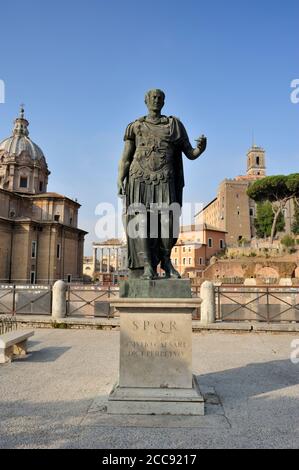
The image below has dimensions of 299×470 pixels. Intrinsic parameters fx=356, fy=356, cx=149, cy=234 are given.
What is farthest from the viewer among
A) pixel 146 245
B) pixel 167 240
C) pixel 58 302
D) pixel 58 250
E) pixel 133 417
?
pixel 58 250

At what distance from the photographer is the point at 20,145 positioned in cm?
5606

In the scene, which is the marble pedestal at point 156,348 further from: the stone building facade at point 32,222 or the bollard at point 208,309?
the stone building facade at point 32,222

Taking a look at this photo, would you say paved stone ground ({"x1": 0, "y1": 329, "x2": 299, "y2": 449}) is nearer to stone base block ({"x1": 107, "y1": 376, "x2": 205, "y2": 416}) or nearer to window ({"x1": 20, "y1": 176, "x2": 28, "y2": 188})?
stone base block ({"x1": 107, "y1": 376, "x2": 205, "y2": 416})

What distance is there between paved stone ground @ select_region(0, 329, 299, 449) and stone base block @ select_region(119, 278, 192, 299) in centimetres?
131

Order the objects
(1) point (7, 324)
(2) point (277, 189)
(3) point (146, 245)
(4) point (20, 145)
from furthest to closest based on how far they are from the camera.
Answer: (2) point (277, 189)
(4) point (20, 145)
(1) point (7, 324)
(3) point (146, 245)

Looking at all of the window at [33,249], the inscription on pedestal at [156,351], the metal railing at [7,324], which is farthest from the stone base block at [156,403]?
the window at [33,249]

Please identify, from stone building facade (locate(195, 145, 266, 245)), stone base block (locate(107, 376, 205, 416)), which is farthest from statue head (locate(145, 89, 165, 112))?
stone building facade (locate(195, 145, 266, 245))

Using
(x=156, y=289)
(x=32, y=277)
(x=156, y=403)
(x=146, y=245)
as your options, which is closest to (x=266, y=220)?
(x=32, y=277)

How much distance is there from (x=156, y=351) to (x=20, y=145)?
5786 centimetres

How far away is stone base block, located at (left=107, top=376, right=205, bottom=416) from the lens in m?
3.87

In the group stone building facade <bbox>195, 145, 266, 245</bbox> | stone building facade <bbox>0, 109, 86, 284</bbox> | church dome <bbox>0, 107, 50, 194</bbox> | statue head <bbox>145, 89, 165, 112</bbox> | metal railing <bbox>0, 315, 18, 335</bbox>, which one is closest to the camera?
statue head <bbox>145, 89, 165, 112</bbox>

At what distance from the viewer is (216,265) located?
45656 mm

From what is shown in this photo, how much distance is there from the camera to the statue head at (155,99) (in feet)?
15.5

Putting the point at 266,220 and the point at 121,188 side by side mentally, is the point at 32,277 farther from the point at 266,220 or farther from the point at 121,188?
the point at 266,220
